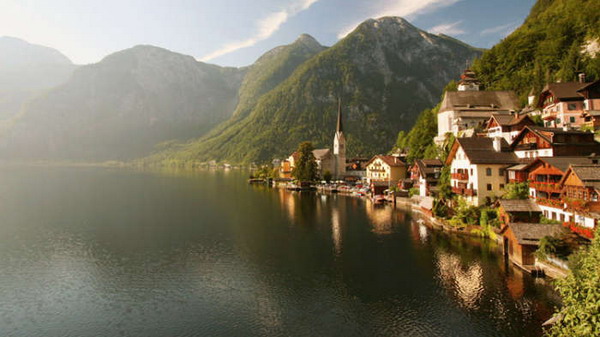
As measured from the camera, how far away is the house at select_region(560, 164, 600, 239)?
3155cm

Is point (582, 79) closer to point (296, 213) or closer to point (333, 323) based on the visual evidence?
point (296, 213)

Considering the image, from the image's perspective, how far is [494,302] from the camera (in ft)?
94.4

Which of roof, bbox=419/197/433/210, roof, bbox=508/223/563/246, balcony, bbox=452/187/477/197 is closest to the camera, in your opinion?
roof, bbox=508/223/563/246

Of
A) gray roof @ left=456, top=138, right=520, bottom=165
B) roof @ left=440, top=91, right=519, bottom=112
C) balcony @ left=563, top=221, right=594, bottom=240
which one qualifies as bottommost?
balcony @ left=563, top=221, right=594, bottom=240

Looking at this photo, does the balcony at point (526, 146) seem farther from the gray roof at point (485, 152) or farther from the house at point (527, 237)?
the house at point (527, 237)

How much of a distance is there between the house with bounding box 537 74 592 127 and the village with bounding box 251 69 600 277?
0.15 metres

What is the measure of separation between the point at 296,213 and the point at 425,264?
39146 millimetres

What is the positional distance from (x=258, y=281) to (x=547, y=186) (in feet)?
113

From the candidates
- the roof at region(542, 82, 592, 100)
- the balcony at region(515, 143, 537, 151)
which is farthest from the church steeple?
the balcony at region(515, 143, 537, 151)

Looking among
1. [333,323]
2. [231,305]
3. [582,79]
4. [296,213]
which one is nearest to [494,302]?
[333,323]

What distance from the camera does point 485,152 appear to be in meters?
53.7

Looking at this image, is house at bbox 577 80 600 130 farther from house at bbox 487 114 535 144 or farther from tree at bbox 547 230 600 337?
tree at bbox 547 230 600 337

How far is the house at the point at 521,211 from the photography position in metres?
41.3

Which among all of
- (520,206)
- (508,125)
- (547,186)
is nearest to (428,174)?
(508,125)
